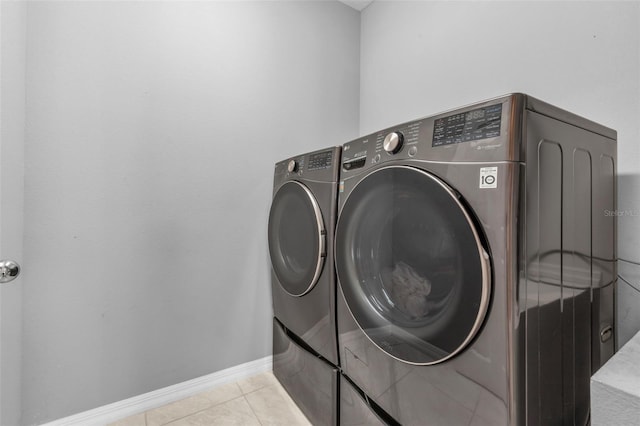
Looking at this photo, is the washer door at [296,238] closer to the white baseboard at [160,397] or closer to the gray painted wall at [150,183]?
the gray painted wall at [150,183]

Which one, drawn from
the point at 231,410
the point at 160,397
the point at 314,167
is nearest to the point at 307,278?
the point at 314,167

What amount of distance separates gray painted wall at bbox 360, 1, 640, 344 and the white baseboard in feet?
5.92

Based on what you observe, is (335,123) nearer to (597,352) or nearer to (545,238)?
(545,238)

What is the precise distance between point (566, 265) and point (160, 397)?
1.91 metres

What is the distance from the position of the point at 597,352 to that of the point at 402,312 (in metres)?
0.70

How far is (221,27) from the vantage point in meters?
1.76

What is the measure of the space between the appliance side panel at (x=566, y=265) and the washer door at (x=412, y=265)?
0.14 metres

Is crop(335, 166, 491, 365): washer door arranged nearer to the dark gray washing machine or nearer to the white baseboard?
the dark gray washing machine

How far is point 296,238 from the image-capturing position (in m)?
1.51

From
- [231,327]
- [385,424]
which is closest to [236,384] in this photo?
[231,327]

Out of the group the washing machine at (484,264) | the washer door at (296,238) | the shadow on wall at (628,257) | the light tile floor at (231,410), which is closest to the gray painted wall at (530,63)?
the shadow on wall at (628,257)

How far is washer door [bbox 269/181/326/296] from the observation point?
1.35m

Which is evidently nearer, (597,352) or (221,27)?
(597,352)

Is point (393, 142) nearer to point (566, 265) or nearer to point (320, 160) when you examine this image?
point (320, 160)
